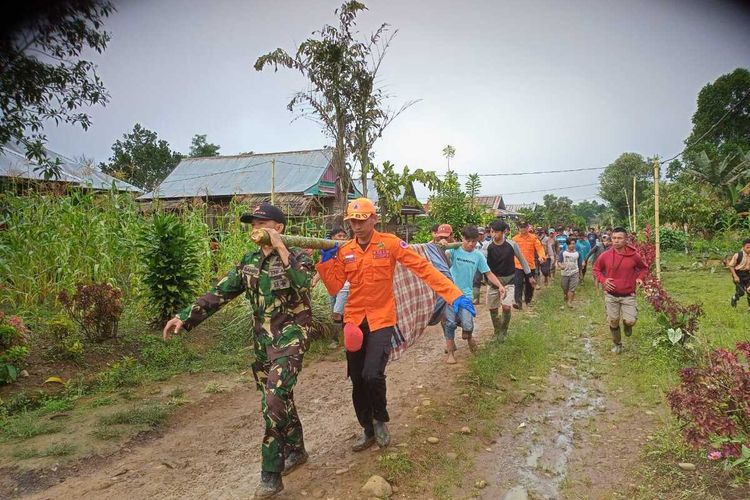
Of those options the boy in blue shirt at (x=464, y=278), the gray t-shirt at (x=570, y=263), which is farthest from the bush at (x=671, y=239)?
the boy in blue shirt at (x=464, y=278)

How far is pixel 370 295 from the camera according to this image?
383cm

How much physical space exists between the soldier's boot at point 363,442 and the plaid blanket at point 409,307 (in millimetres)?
754

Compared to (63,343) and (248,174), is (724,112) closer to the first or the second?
(248,174)

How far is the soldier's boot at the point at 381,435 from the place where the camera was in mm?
3873

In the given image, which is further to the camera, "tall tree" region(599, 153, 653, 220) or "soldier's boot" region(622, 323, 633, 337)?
"tall tree" region(599, 153, 653, 220)

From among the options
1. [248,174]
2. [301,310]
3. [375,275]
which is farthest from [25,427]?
[248,174]

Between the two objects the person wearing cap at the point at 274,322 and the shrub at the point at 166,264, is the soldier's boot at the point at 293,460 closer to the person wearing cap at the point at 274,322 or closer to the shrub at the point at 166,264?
the person wearing cap at the point at 274,322

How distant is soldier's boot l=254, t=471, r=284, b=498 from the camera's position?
3145 mm

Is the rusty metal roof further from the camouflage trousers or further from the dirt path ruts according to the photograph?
the camouflage trousers

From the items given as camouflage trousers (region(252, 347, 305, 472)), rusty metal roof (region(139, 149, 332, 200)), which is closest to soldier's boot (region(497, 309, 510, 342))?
camouflage trousers (region(252, 347, 305, 472))

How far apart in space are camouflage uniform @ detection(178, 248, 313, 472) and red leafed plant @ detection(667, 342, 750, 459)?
2843mm

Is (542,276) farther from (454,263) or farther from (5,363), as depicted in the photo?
(5,363)

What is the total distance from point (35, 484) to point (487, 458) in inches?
136

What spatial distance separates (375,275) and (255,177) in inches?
727
